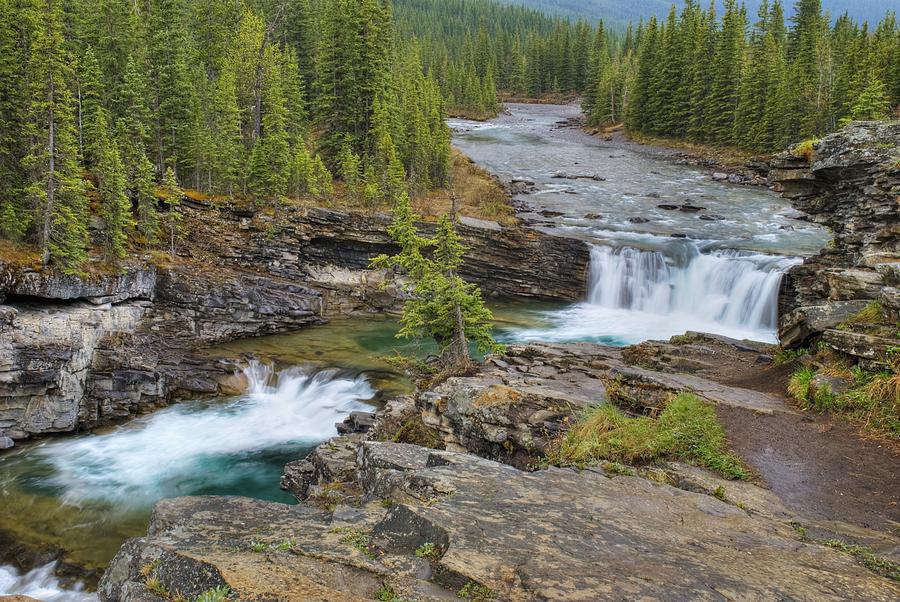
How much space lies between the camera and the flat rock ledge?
5461mm

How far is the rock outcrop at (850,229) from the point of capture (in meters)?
11.8

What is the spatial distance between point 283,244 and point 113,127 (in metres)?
10.6

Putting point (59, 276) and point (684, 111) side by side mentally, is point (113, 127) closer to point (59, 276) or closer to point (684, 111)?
point (59, 276)

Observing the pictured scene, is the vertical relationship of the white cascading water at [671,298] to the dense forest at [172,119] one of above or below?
below

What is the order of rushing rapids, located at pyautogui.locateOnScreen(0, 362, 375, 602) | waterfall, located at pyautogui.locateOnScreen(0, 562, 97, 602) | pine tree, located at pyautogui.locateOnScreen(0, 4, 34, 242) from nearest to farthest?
waterfall, located at pyautogui.locateOnScreen(0, 562, 97, 602) < rushing rapids, located at pyautogui.locateOnScreen(0, 362, 375, 602) < pine tree, located at pyautogui.locateOnScreen(0, 4, 34, 242)

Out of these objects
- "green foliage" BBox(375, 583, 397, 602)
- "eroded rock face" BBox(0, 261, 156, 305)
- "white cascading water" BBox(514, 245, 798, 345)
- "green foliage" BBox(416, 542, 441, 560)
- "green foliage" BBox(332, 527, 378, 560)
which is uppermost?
"green foliage" BBox(375, 583, 397, 602)

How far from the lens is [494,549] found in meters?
6.05

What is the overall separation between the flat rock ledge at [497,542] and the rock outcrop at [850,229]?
624 cm

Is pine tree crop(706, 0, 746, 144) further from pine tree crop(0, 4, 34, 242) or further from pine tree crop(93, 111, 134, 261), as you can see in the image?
pine tree crop(0, 4, 34, 242)

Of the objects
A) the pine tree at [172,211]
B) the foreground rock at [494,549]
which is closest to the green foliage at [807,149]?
the foreground rock at [494,549]

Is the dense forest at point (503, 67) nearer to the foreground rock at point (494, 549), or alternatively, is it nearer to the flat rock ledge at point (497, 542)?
the flat rock ledge at point (497, 542)

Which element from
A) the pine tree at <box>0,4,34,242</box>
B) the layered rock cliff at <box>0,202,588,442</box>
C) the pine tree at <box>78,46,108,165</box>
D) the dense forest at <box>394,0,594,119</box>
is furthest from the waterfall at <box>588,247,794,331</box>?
the dense forest at <box>394,0,594,119</box>

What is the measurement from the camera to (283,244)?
98.8ft

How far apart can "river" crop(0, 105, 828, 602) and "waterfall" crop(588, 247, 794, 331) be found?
0.06 metres
